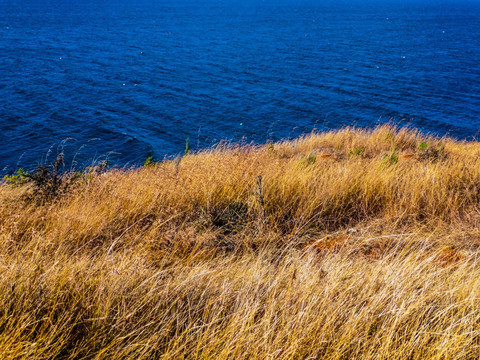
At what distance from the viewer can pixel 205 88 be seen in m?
28.5

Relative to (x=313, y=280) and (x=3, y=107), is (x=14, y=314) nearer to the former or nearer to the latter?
(x=313, y=280)

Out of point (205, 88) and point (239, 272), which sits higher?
point (239, 272)

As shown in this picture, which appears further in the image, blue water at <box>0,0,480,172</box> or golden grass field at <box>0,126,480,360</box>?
blue water at <box>0,0,480,172</box>

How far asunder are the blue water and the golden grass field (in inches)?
264

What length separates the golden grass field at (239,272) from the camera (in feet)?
7.86

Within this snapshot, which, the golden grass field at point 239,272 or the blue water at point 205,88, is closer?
the golden grass field at point 239,272

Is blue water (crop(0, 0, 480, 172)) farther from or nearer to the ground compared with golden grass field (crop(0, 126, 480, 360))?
nearer to the ground

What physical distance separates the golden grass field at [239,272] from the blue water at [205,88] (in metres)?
6.70

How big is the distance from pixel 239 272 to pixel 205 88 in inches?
1038

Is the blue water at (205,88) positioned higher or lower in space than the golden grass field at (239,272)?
lower

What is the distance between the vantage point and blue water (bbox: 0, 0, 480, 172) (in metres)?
20.5

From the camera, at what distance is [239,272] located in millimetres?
3279

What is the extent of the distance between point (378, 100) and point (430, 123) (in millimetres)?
4257

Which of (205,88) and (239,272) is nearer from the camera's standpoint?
(239,272)
